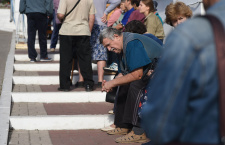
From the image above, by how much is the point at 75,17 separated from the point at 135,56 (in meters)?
2.99

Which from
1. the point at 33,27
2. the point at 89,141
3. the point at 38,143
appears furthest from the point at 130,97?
the point at 33,27

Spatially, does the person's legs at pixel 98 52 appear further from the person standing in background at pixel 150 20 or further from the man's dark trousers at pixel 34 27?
the man's dark trousers at pixel 34 27

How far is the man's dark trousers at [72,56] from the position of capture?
24.8 ft

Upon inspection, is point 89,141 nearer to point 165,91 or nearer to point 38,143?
point 38,143

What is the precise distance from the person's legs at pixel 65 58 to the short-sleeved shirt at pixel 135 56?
287 cm

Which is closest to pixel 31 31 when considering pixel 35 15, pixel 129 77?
pixel 35 15

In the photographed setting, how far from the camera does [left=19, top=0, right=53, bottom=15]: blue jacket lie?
957 cm

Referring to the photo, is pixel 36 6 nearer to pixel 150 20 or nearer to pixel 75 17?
pixel 75 17

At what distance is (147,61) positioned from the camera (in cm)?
483

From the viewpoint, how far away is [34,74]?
9180 mm

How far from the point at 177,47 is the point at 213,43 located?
122 mm

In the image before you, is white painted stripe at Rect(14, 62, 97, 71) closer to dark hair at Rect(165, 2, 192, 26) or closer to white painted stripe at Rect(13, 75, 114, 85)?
white painted stripe at Rect(13, 75, 114, 85)

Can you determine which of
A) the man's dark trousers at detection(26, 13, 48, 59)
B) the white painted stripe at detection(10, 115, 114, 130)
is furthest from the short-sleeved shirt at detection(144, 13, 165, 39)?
the man's dark trousers at detection(26, 13, 48, 59)

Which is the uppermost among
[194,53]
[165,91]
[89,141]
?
[194,53]
